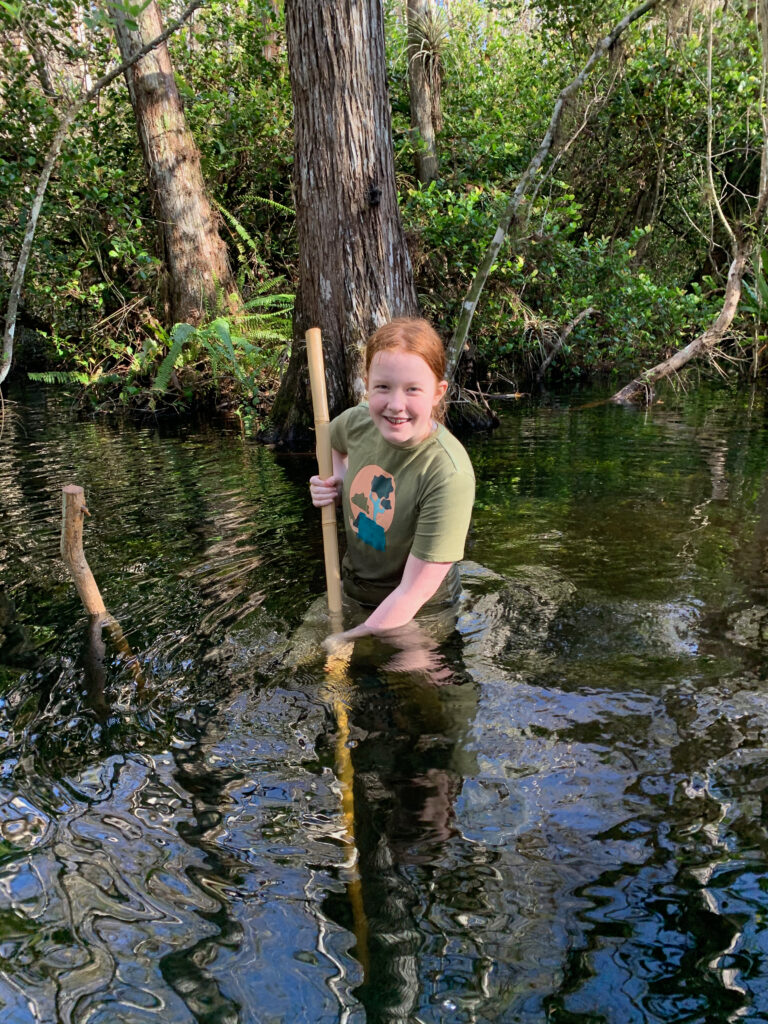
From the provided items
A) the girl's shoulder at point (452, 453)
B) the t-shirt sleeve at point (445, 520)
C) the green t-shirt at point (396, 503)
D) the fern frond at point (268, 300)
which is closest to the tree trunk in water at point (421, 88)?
the fern frond at point (268, 300)

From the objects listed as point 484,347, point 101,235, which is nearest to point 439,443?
point 484,347

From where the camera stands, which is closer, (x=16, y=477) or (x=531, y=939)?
(x=531, y=939)

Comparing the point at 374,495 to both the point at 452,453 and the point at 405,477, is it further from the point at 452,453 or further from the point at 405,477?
the point at 452,453

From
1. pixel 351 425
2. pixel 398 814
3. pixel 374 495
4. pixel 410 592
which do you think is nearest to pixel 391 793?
pixel 398 814

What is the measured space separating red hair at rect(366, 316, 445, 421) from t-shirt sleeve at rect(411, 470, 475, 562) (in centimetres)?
48

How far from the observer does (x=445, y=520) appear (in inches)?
132

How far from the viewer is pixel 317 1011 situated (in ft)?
6.03

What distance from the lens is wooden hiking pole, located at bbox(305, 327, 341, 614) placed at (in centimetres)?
365

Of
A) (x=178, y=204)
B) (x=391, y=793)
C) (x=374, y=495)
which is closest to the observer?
(x=391, y=793)

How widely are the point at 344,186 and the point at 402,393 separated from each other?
5.06 m

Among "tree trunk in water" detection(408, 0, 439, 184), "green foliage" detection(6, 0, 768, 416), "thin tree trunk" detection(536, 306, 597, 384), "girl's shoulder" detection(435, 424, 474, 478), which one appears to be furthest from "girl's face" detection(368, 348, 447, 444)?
"tree trunk in water" detection(408, 0, 439, 184)

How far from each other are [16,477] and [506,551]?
533 centimetres

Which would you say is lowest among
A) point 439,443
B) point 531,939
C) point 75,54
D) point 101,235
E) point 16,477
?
point 531,939

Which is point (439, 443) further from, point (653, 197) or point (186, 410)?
point (653, 197)
